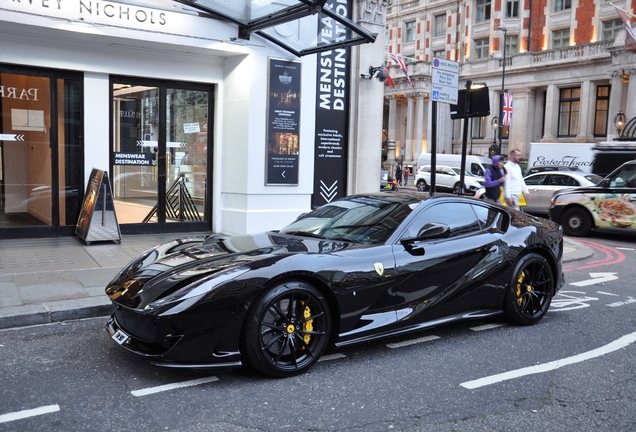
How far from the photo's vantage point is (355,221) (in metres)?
5.62

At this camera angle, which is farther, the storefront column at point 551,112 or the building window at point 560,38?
the building window at point 560,38

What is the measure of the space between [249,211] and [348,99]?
3413 mm

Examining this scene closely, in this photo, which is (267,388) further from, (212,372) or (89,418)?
(89,418)

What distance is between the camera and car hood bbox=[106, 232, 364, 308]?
4.41 metres

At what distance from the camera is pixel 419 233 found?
5.27 m

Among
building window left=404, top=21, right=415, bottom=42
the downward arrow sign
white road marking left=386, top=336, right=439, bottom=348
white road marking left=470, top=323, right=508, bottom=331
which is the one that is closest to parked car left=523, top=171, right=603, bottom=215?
the downward arrow sign

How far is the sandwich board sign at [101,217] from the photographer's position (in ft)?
32.6

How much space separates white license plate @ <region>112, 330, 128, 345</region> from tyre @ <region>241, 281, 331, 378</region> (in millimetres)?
898

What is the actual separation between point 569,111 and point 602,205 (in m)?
36.8

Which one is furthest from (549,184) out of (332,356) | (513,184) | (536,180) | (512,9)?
(512,9)

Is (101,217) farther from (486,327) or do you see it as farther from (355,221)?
(486,327)

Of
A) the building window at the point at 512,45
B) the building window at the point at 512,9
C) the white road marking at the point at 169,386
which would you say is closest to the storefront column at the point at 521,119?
the building window at the point at 512,45

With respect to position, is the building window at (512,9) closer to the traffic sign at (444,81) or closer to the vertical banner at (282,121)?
the vertical banner at (282,121)

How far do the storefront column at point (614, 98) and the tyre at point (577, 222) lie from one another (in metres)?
29.8
